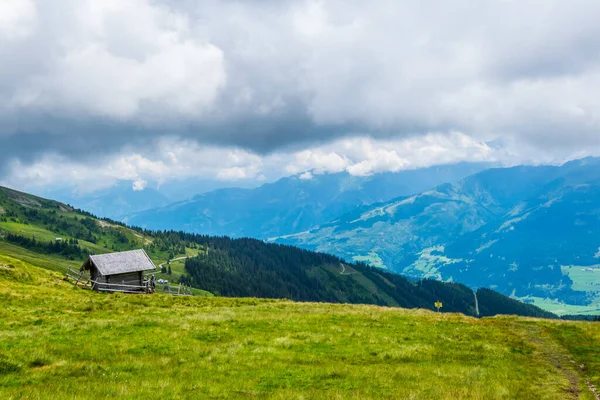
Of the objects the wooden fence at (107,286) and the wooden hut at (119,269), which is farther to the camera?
the wooden hut at (119,269)

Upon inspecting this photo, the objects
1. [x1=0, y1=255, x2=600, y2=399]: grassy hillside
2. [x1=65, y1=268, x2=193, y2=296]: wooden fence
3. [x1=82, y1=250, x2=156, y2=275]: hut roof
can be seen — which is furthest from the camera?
[x1=82, y1=250, x2=156, y2=275]: hut roof

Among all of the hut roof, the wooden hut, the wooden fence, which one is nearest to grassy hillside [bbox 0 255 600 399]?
the wooden fence

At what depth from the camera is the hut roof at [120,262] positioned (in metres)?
68.5

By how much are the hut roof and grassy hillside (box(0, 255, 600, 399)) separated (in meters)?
29.0

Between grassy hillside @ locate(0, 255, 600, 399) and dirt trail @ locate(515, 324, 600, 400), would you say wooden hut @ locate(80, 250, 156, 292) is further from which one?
dirt trail @ locate(515, 324, 600, 400)

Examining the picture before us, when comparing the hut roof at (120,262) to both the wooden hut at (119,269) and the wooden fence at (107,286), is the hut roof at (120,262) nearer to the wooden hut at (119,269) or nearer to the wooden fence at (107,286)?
the wooden hut at (119,269)

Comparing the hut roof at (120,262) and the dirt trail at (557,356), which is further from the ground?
the hut roof at (120,262)

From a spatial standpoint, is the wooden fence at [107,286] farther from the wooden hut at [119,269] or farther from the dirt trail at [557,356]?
the dirt trail at [557,356]

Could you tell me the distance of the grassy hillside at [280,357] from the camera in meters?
15.3

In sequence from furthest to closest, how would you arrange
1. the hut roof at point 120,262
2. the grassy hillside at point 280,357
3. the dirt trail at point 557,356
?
the hut roof at point 120,262 < the dirt trail at point 557,356 < the grassy hillside at point 280,357

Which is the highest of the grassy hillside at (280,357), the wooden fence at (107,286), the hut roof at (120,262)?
the hut roof at (120,262)

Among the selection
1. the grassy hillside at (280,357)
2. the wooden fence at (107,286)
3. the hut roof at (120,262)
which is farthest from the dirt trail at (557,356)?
the hut roof at (120,262)

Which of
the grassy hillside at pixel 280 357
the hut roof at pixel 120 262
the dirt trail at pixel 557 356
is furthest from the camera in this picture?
the hut roof at pixel 120 262

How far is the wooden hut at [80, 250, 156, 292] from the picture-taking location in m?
68.6
